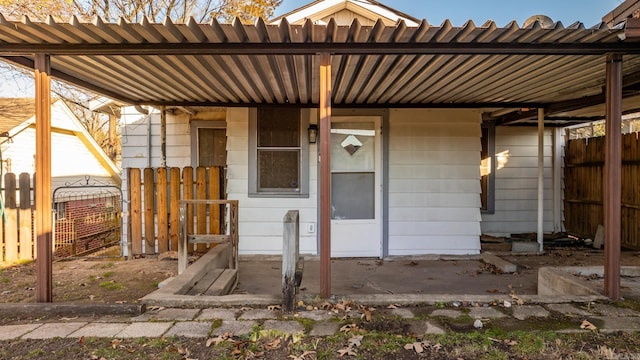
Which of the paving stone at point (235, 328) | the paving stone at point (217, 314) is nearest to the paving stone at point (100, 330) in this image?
the paving stone at point (217, 314)

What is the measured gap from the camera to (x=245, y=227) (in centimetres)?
612

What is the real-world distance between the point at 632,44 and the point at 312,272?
4442mm

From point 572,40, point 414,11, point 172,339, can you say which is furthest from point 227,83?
point 414,11

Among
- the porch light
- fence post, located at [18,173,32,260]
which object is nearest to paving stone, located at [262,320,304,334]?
the porch light

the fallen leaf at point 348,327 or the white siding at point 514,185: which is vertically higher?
the white siding at point 514,185

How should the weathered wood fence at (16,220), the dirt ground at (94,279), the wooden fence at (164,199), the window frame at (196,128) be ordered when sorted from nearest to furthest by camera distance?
the dirt ground at (94,279) < the weathered wood fence at (16,220) < the wooden fence at (164,199) < the window frame at (196,128)

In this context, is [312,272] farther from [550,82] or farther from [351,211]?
[550,82]

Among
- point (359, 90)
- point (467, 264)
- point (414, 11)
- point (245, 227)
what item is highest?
point (414, 11)

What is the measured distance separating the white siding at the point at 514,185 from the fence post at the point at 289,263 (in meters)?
5.99

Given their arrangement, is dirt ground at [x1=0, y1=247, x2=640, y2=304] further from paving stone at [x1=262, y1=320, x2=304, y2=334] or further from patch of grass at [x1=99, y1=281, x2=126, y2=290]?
paving stone at [x1=262, y1=320, x2=304, y2=334]

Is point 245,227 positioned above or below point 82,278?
above

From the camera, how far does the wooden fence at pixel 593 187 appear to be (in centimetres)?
692

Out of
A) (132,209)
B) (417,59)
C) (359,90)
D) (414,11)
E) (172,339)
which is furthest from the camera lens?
(414,11)

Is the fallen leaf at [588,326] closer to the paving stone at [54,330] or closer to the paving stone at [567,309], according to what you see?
the paving stone at [567,309]
